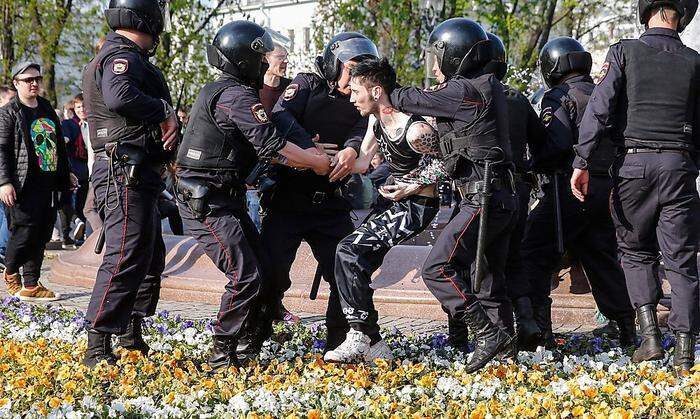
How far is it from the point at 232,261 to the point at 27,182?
451cm

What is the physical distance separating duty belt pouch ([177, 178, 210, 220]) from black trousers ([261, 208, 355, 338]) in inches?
27.5

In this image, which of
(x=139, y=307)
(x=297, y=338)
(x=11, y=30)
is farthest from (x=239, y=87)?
(x=11, y=30)

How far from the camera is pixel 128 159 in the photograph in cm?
582

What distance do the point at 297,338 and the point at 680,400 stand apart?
117 inches

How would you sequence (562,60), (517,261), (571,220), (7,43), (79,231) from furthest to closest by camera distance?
(7,43)
(79,231)
(562,60)
(571,220)
(517,261)

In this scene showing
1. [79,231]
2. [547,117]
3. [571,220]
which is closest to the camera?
[547,117]

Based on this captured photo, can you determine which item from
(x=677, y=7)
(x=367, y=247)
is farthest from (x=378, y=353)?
(x=677, y=7)

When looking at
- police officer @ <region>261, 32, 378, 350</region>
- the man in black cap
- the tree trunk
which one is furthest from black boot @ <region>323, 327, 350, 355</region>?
the tree trunk

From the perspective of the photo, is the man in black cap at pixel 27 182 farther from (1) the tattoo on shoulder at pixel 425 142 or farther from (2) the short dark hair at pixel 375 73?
(1) the tattoo on shoulder at pixel 425 142

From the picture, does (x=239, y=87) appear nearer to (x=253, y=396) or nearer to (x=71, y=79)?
(x=253, y=396)

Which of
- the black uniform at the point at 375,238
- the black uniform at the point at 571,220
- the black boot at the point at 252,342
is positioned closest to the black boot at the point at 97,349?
the black boot at the point at 252,342

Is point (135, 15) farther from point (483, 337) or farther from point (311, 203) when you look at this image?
point (483, 337)

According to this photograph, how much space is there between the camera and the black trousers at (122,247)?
5.81 meters

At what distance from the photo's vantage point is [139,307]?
6355mm
